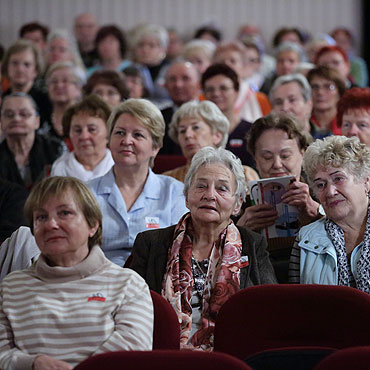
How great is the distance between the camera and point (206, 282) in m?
2.80

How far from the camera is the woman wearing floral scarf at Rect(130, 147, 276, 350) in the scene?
2.77 meters

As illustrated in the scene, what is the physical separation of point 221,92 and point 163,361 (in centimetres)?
331

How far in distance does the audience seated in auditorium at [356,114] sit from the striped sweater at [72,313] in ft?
6.35

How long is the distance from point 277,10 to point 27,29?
10.5 feet

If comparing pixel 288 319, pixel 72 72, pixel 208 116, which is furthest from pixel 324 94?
pixel 288 319

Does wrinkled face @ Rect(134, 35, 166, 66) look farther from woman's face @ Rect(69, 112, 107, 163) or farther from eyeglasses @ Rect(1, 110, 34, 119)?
woman's face @ Rect(69, 112, 107, 163)

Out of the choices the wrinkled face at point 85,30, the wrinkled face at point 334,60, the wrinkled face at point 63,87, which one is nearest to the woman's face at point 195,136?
the wrinkled face at point 63,87

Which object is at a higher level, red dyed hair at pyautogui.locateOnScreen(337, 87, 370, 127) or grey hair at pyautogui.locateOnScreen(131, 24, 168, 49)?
grey hair at pyautogui.locateOnScreen(131, 24, 168, 49)

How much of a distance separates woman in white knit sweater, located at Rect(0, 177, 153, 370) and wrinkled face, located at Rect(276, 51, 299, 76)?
4.39 meters

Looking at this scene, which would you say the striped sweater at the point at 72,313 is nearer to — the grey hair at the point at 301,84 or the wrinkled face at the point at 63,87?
the grey hair at the point at 301,84

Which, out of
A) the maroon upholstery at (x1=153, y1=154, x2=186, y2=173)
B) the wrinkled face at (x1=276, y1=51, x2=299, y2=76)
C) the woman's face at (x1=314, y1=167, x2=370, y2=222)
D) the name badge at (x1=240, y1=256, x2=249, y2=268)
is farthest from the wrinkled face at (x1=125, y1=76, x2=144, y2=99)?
the name badge at (x1=240, y1=256, x2=249, y2=268)

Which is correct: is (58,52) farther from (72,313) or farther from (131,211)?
(72,313)

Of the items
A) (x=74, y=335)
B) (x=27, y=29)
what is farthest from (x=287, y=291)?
(x=27, y=29)

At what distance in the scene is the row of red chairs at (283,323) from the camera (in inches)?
93.2
